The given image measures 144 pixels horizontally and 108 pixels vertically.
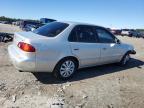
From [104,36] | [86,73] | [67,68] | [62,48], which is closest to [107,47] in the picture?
[104,36]

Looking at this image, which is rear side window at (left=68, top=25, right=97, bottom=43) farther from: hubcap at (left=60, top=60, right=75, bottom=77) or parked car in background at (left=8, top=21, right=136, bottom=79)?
hubcap at (left=60, top=60, right=75, bottom=77)

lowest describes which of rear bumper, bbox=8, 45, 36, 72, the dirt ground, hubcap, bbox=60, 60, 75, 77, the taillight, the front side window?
the dirt ground

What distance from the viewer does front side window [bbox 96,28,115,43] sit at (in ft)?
23.2

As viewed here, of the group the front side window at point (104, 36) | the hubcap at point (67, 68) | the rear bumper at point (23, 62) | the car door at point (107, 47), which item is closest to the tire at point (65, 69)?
the hubcap at point (67, 68)

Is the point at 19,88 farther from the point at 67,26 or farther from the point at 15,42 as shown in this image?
the point at 67,26

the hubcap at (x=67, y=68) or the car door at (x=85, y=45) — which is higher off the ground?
the car door at (x=85, y=45)

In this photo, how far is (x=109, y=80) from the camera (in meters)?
6.58

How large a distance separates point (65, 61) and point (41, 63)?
0.79m

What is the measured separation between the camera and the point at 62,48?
5824 mm

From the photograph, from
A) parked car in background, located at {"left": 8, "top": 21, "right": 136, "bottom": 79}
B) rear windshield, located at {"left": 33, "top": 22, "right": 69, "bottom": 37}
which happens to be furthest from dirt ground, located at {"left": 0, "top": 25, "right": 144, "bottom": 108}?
rear windshield, located at {"left": 33, "top": 22, "right": 69, "bottom": 37}

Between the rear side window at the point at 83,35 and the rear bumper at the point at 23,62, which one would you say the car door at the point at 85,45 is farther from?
the rear bumper at the point at 23,62

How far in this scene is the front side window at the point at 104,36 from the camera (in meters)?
7.06

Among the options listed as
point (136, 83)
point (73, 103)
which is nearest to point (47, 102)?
point (73, 103)

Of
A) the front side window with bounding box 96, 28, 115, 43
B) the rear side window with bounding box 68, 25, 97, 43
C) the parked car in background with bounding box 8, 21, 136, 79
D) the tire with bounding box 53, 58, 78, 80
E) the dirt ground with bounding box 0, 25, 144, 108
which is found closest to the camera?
the dirt ground with bounding box 0, 25, 144, 108
